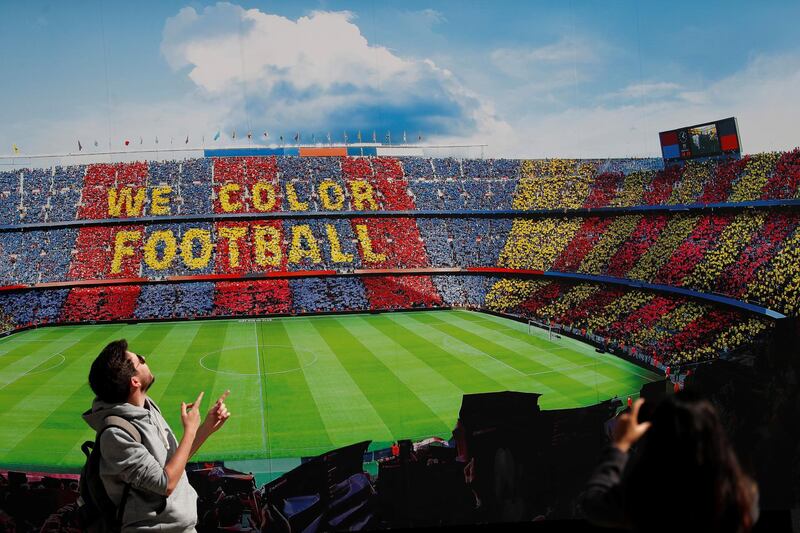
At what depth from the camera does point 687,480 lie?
148cm

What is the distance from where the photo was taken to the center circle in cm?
1202

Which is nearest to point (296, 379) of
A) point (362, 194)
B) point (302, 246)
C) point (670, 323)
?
point (670, 323)

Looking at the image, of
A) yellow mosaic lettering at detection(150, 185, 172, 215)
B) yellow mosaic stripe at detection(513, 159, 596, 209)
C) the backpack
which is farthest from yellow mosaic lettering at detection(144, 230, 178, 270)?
the backpack

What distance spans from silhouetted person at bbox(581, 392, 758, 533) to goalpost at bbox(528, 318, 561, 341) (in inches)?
534

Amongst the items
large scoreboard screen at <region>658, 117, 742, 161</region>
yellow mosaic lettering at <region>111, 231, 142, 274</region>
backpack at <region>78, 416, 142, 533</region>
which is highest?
large scoreboard screen at <region>658, 117, 742, 161</region>

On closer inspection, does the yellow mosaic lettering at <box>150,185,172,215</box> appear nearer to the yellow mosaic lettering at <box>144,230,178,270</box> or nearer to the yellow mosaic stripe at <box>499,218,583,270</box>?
the yellow mosaic lettering at <box>144,230,178,270</box>

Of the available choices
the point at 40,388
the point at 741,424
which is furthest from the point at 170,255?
the point at 741,424

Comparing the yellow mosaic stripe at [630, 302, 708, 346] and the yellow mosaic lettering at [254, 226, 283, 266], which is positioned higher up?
the yellow mosaic lettering at [254, 226, 283, 266]

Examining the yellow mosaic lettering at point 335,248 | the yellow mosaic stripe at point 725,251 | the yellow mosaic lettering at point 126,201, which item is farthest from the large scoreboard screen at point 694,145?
the yellow mosaic lettering at point 126,201

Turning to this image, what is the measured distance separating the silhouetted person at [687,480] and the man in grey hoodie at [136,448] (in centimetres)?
173

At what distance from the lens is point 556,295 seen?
17.0m

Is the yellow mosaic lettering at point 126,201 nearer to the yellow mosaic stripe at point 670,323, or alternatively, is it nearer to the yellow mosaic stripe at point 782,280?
the yellow mosaic stripe at point 670,323

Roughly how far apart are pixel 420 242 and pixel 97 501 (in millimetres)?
21381

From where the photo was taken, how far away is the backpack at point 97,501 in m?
2.23
